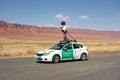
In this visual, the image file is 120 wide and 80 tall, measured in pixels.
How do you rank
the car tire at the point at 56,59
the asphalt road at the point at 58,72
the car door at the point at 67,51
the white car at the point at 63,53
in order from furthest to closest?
the car door at the point at 67,51
the car tire at the point at 56,59
the white car at the point at 63,53
the asphalt road at the point at 58,72

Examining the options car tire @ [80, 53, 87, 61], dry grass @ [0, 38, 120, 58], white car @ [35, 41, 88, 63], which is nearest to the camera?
white car @ [35, 41, 88, 63]

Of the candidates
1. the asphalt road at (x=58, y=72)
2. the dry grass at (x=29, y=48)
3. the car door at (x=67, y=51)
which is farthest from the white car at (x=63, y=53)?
the dry grass at (x=29, y=48)

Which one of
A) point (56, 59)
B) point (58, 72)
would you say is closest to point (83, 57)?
point (56, 59)

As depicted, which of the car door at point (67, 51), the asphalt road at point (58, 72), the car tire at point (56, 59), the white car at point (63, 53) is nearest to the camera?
the asphalt road at point (58, 72)

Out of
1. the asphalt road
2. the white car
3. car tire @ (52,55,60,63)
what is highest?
the white car

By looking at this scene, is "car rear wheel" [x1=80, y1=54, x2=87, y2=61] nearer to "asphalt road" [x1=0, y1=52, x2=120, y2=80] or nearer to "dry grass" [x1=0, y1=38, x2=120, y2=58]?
"asphalt road" [x1=0, y1=52, x2=120, y2=80]

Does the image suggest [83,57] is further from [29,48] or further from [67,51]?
[29,48]

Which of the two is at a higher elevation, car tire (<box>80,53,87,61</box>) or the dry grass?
A: the dry grass

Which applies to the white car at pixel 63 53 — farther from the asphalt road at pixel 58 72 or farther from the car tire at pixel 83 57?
the asphalt road at pixel 58 72

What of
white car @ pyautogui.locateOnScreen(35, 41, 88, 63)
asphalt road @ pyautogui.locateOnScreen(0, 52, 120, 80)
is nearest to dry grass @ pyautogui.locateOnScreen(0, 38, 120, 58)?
white car @ pyautogui.locateOnScreen(35, 41, 88, 63)

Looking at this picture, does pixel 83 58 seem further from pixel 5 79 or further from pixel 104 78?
pixel 5 79

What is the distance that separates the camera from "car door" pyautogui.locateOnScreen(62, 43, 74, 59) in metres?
20.1

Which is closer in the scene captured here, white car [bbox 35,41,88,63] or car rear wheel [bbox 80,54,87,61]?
white car [bbox 35,41,88,63]

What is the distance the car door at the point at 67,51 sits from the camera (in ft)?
65.9
